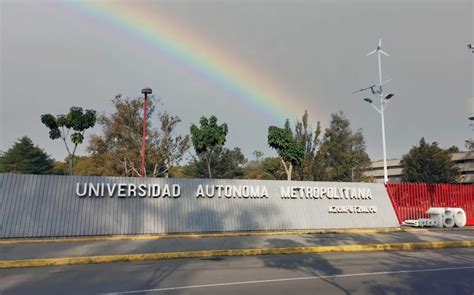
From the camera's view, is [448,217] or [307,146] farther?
[307,146]

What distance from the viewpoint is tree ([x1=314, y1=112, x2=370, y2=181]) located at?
50219mm

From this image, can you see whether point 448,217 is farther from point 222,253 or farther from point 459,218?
point 222,253

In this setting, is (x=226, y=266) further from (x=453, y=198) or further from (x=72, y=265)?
Answer: (x=453, y=198)

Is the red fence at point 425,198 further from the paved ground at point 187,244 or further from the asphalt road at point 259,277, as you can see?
the asphalt road at point 259,277

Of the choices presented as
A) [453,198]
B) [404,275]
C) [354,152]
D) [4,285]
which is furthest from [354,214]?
[354,152]

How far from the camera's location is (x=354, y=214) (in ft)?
64.4

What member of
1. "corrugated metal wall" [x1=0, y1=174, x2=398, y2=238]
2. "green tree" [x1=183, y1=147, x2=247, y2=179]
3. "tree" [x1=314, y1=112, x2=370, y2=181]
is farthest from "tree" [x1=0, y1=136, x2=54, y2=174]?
"corrugated metal wall" [x1=0, y1=174, x2=398, y2=238]

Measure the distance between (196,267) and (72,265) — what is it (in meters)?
3.45

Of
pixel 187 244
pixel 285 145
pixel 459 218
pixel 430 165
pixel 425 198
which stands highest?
pixel 430 165

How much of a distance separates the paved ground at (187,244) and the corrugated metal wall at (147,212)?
4.65 feet

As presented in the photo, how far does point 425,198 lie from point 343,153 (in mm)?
32073

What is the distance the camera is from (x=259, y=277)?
8.55m

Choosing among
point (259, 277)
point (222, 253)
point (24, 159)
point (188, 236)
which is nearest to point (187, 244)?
point (222, 253)

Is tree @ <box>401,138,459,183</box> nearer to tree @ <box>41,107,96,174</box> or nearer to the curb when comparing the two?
the curb
